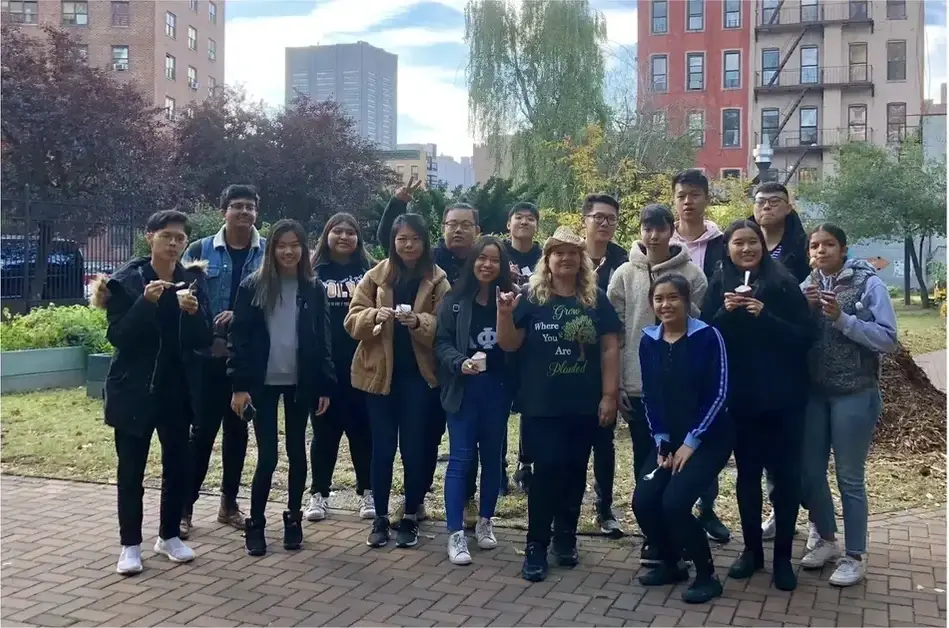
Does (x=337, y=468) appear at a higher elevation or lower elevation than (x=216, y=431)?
lower

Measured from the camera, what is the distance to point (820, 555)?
4.81 meters

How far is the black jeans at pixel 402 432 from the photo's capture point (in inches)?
206

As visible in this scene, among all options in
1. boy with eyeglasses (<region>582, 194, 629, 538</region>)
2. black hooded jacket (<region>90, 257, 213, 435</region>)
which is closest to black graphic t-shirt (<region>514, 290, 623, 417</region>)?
boy with eyeglasses (<region>582, 194, 629, 538</region>)

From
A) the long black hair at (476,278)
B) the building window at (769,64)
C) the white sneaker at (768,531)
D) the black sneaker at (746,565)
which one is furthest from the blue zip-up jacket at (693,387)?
the building window at (769,64)

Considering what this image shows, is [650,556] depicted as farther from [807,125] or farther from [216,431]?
[807,125]

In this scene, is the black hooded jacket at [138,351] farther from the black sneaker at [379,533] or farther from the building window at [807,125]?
the building window at [807,125]

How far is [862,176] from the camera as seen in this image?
29391 millimetres

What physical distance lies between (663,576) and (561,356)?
4.24 feet

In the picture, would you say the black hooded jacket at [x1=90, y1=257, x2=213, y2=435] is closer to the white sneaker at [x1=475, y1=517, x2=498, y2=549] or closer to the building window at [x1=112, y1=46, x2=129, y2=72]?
the white sneaker at [x1=475, y1=517, x2=498, y2=549]

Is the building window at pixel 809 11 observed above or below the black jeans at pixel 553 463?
above

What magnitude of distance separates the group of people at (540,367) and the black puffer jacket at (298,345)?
0.01 m

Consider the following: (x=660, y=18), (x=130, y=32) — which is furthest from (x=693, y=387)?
(x=130, y=32)

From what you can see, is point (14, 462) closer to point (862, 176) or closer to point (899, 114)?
point (862, 176)

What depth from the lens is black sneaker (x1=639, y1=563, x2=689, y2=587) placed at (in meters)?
4.59
